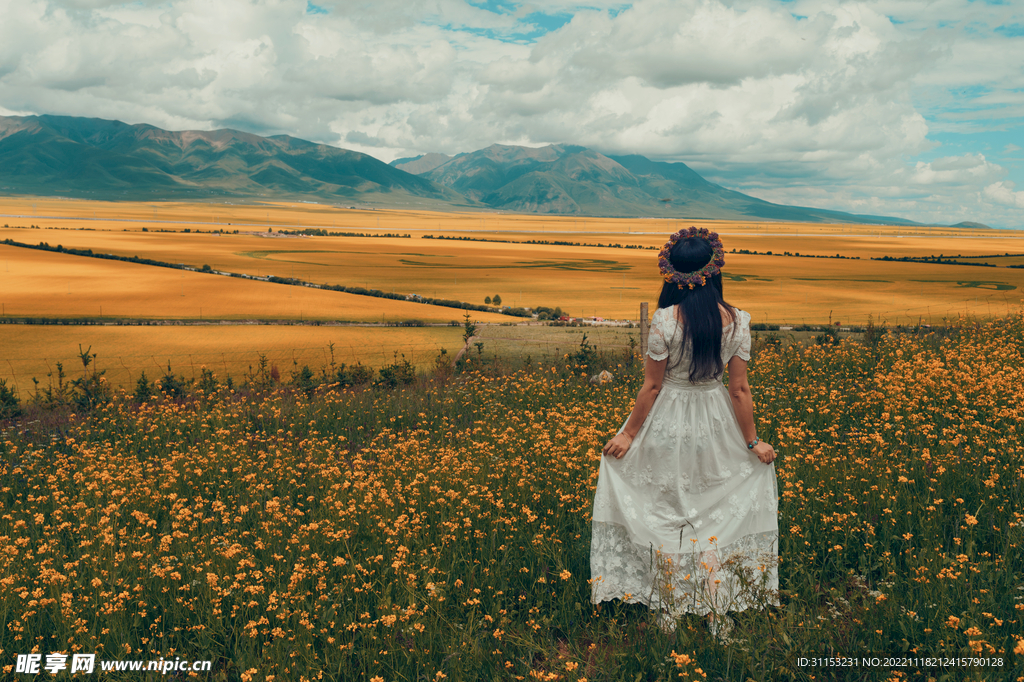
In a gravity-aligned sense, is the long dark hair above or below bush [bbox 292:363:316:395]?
above

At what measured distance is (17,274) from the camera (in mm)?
41000

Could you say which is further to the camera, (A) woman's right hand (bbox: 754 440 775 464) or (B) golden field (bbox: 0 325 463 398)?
(B) golden field (bbox: 0 325 463 398)

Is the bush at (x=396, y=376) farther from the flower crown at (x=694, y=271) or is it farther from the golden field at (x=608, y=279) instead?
the golden field at (x=608, y=279)

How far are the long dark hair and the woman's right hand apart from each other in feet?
2.10

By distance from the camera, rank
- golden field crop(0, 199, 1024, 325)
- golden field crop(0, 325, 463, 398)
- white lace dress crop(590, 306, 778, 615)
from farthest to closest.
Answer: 1. golden field crop(0, 199, 1024, 325)
2. golden field crop(0, 325, 463, 398)
3. white lace dress crop(590, 306, 778, 615)

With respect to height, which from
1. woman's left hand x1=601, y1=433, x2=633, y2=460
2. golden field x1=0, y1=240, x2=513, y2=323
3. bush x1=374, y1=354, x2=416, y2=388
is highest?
woman's left hand x1=601, y1=433, x2=633, y2=460

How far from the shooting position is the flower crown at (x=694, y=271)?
448 centimetres

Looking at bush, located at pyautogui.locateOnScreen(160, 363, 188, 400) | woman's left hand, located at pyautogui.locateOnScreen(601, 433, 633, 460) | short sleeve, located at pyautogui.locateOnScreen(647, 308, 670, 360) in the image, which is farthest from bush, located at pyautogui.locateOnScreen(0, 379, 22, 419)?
short sleeve, located at pyautogui.locateOnScreen(647, 308, 670, 360)

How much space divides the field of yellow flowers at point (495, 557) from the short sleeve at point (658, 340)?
1.89 m

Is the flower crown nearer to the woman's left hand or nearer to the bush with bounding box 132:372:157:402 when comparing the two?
the woman's left hand

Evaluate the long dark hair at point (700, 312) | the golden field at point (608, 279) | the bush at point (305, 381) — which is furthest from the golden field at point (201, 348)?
the long dark hair at point (700, 312)

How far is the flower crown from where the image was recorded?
448 centimetres

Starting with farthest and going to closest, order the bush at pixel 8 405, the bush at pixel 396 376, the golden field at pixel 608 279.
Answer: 1. the golden field at pixel 608 279
2. the bush at pixel 396 376
3. the bush at pixel 8 405

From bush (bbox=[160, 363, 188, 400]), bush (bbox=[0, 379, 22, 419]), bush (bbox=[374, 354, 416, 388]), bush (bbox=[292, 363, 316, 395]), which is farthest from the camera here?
bush (bbox=[374, 354, 416, 388])
